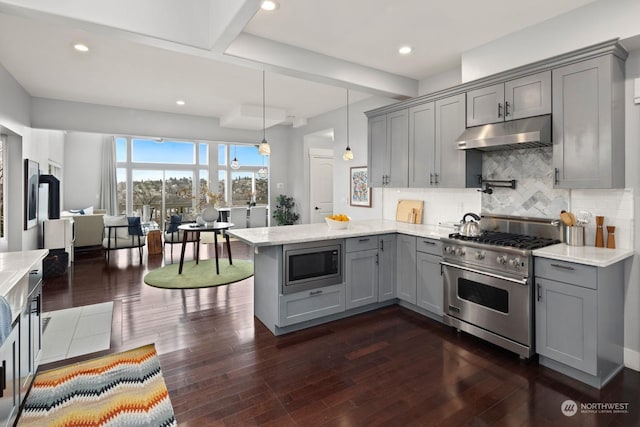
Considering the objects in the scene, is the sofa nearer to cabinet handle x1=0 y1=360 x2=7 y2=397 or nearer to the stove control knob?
cabinet handle x1=0 y1=360 x2=7 y2=397

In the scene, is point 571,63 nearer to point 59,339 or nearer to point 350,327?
point 350,327

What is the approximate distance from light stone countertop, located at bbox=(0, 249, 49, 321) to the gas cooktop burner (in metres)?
3.29

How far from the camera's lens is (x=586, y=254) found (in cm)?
246

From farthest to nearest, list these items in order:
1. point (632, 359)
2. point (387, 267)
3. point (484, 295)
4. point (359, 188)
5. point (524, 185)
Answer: point (359, 188) → point (387, 267) → point (524, 185) → point (484, 295) → point (632, 359)

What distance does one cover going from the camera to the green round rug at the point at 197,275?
478 cm

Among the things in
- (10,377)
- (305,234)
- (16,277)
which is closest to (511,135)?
(305,234)

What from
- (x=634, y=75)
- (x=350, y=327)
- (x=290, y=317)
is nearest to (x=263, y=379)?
(x=290, y=317)

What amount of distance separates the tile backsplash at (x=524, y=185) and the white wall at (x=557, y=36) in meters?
0.85

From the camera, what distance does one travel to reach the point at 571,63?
105 inches

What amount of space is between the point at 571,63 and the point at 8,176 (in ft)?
22.4

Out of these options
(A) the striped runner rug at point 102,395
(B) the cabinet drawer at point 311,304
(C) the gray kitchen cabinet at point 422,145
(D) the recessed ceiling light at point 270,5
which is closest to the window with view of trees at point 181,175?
(C) the gray kitchen cabinet at point 422,145

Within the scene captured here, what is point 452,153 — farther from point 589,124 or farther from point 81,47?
point 81,47

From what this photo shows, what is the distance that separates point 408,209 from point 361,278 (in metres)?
1.44

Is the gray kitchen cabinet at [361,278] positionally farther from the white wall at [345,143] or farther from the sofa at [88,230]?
the sofa at [88,230]
